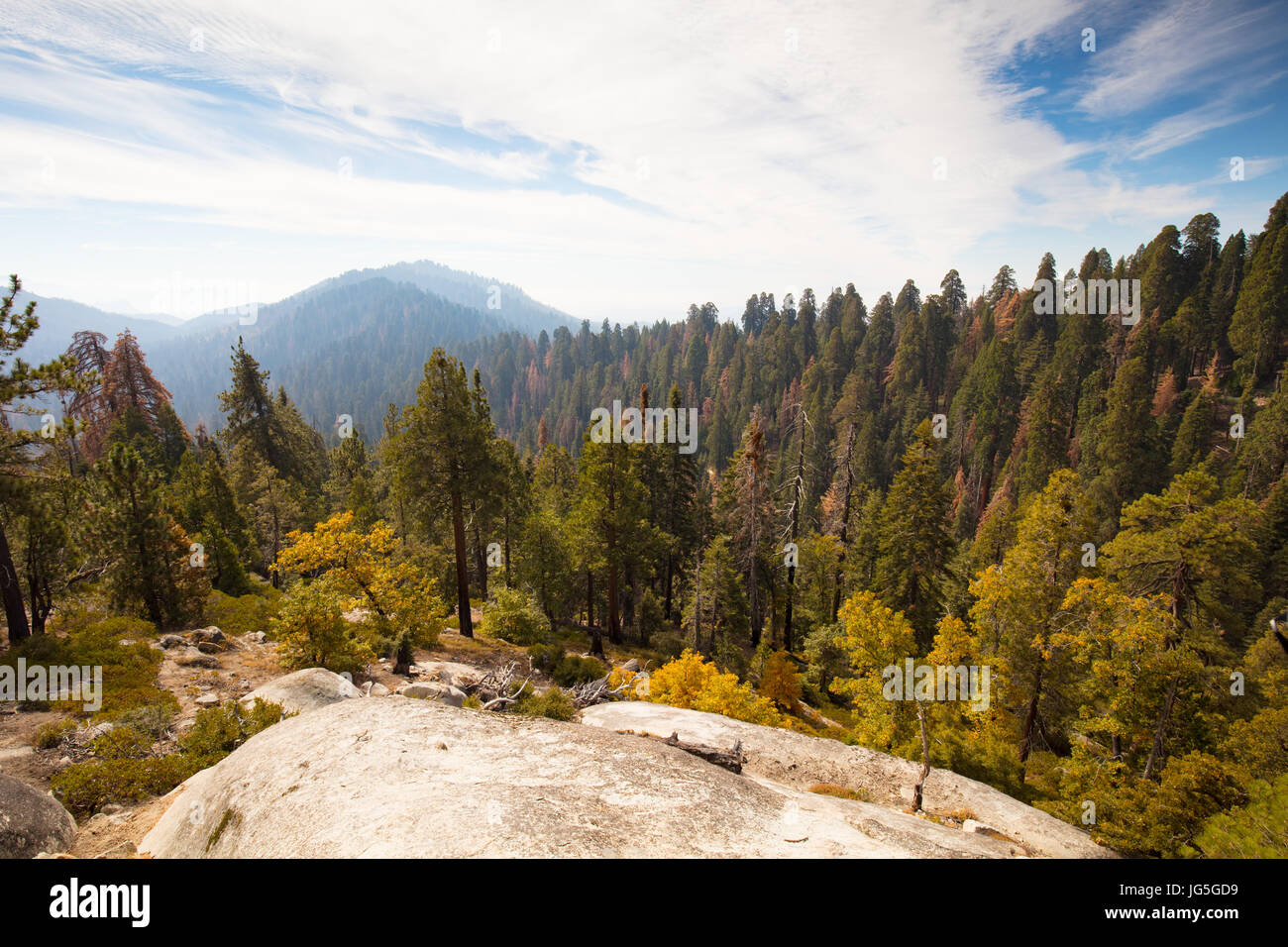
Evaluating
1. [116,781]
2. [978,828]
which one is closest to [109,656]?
[116,781]

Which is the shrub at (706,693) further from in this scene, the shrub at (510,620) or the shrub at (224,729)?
the shrub at (224,729)

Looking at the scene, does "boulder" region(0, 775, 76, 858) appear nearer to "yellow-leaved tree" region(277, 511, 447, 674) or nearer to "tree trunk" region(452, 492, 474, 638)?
"yellow-leaved tree" region(277, 511, 447, 674)

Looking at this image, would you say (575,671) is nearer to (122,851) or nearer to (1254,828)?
(122,851)

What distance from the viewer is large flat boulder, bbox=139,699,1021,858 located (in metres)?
5.26

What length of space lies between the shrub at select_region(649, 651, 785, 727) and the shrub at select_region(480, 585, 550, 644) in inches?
344

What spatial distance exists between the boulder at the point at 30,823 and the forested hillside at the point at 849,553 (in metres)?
7.45

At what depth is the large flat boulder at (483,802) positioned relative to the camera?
5262 mm

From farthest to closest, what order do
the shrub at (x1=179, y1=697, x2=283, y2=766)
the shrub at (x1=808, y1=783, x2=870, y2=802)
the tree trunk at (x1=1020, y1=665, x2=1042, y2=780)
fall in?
the tree trunk at (x1=1020, y1=665, x2=1042, y2=780) < the shrub at (x1=808, y1=783, x2=870, y2=802) < the shrub at (x1=179, y1=697, x2=283, y2=766)

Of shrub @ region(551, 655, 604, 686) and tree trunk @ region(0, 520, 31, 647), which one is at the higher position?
tree trunk @ region(0, 520, 31, 647)

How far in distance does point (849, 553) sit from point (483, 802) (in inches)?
1309

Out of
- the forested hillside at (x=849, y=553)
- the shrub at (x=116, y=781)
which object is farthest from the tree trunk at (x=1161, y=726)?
the shrub at (x=116, y=781)

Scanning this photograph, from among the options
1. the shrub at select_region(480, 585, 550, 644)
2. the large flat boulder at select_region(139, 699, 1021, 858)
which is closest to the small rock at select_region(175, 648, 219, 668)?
the large flat boulder at select_region(139, 699, 1021, 858)
